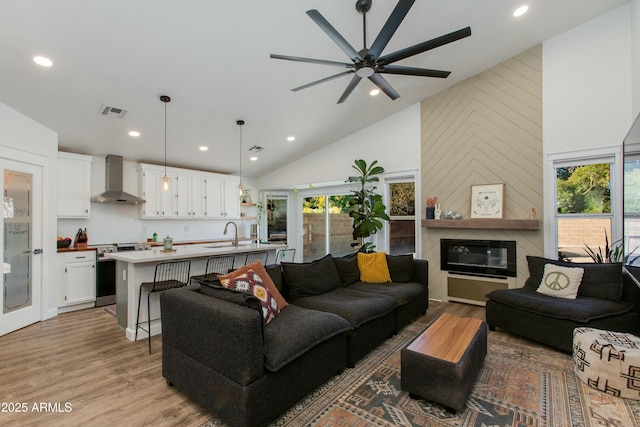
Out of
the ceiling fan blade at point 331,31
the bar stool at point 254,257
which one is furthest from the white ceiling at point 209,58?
the bar stool at point 254,257

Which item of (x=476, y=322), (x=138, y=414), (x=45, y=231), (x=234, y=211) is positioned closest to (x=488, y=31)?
(x=476, y=322)

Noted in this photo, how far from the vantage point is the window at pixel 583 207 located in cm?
375

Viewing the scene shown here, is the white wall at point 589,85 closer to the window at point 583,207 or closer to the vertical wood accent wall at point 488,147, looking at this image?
the vertical wood accent wall at point 488,147

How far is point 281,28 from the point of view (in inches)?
113

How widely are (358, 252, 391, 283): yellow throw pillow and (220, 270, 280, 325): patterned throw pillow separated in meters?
1.74

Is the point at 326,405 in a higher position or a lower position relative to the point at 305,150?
lower

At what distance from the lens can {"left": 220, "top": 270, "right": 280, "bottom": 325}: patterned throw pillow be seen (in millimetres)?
2328

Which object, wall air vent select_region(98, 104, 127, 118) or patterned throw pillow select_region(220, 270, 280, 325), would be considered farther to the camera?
wall air vent select_region(98, 104, 127, 118)

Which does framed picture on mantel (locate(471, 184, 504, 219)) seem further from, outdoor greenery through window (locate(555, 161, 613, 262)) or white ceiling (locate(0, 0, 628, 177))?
white ceiling (locate(0, 0, 628, 177))

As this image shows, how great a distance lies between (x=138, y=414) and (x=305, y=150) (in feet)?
16.9

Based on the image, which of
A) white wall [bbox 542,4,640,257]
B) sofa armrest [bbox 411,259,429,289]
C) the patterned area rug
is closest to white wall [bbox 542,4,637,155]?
white wall [bbox 542,4,640,257]

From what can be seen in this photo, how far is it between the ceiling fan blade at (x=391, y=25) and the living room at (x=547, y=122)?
300 centimetres

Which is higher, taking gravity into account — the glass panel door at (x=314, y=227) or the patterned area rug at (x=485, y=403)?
the glass panel door at (x=314, y=227)

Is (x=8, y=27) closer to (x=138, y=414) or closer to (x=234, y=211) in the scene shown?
(x=138, y=414)
